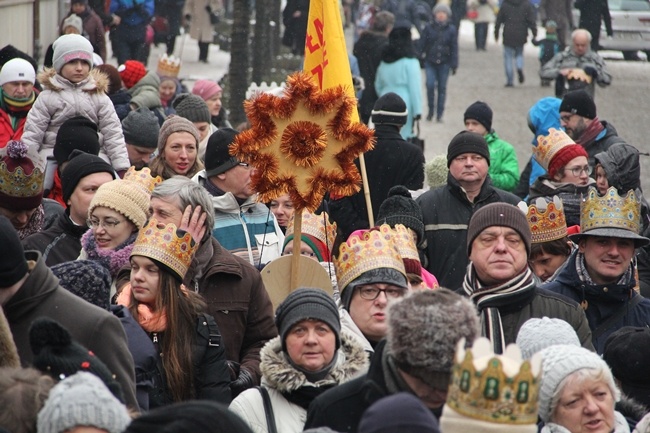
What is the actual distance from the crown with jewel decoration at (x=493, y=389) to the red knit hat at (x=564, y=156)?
19.0 feet

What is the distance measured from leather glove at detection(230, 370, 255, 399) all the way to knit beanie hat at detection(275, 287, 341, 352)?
0.80 m

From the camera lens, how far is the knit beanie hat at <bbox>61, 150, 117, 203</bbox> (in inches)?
297

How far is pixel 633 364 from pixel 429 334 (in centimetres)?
169

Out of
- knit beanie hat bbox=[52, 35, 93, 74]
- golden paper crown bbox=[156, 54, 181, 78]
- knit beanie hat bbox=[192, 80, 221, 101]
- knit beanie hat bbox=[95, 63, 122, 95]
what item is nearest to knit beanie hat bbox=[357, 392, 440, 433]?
knit beanie hat bbox=[52, 35, 93, 74]

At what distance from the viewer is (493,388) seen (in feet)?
12.8

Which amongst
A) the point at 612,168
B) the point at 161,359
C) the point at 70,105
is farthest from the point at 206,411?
the point at 70,105

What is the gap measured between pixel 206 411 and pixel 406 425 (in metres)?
0.54

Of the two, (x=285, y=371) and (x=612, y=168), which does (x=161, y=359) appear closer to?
(x=285, y=371)

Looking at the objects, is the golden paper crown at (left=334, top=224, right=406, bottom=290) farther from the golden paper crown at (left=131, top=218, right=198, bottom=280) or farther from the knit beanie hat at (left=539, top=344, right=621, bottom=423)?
the knit beanie hat at (left=539, top=344, right=621, bottom=423)

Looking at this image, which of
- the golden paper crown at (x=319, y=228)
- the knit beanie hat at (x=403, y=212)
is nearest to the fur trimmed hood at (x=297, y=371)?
the golden paper crown at (x=319, y=228)

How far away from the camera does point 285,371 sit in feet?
17.9

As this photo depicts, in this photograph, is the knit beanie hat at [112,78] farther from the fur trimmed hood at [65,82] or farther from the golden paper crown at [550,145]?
the golden paper crown at [550,145]

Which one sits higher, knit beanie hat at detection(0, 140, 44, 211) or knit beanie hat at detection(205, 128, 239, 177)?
knit beanie hat at detection(205, 128, 239, 177)

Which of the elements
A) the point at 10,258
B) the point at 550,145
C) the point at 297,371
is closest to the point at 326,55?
the point at 550,145
